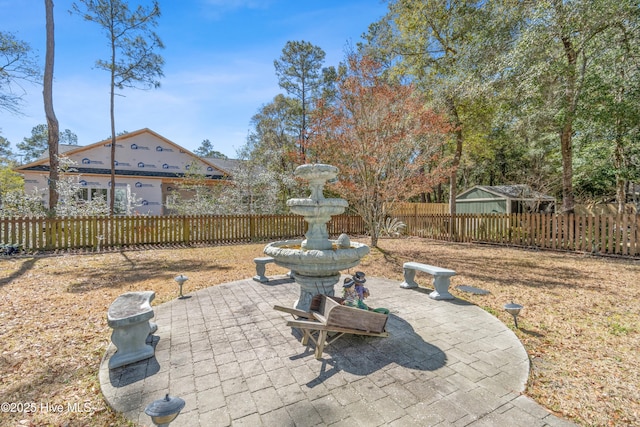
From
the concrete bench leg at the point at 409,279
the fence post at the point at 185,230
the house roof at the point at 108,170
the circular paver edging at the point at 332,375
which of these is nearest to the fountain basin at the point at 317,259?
the circular paver edging at the point at 332,375

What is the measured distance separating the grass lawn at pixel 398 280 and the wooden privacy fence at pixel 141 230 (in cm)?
97

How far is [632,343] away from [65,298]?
8414 mm

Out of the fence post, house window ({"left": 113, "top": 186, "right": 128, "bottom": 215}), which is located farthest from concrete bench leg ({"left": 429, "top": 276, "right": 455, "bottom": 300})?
house window ({"left": 113, "top": 186, "right": 128, "bottom": 215})

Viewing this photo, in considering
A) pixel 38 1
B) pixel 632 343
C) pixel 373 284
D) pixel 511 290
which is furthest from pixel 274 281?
pixel 38 1

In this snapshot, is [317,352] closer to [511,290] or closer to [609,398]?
[609,398]

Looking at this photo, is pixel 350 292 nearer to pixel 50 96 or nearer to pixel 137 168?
pixel 50 96

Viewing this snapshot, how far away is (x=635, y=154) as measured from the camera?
12.1m

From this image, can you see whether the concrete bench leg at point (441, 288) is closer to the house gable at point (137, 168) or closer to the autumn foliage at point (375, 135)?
the autumn foliage at point (375, 135)

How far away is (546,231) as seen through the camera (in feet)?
34.0

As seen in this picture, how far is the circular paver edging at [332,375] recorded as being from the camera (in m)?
2.13

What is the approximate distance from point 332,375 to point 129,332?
214cm

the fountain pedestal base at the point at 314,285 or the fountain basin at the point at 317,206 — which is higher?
the fountain basin at the point at 317,206

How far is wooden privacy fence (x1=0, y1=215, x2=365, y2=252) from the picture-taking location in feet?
30.6

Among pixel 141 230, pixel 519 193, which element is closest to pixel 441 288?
pixel 141 230
